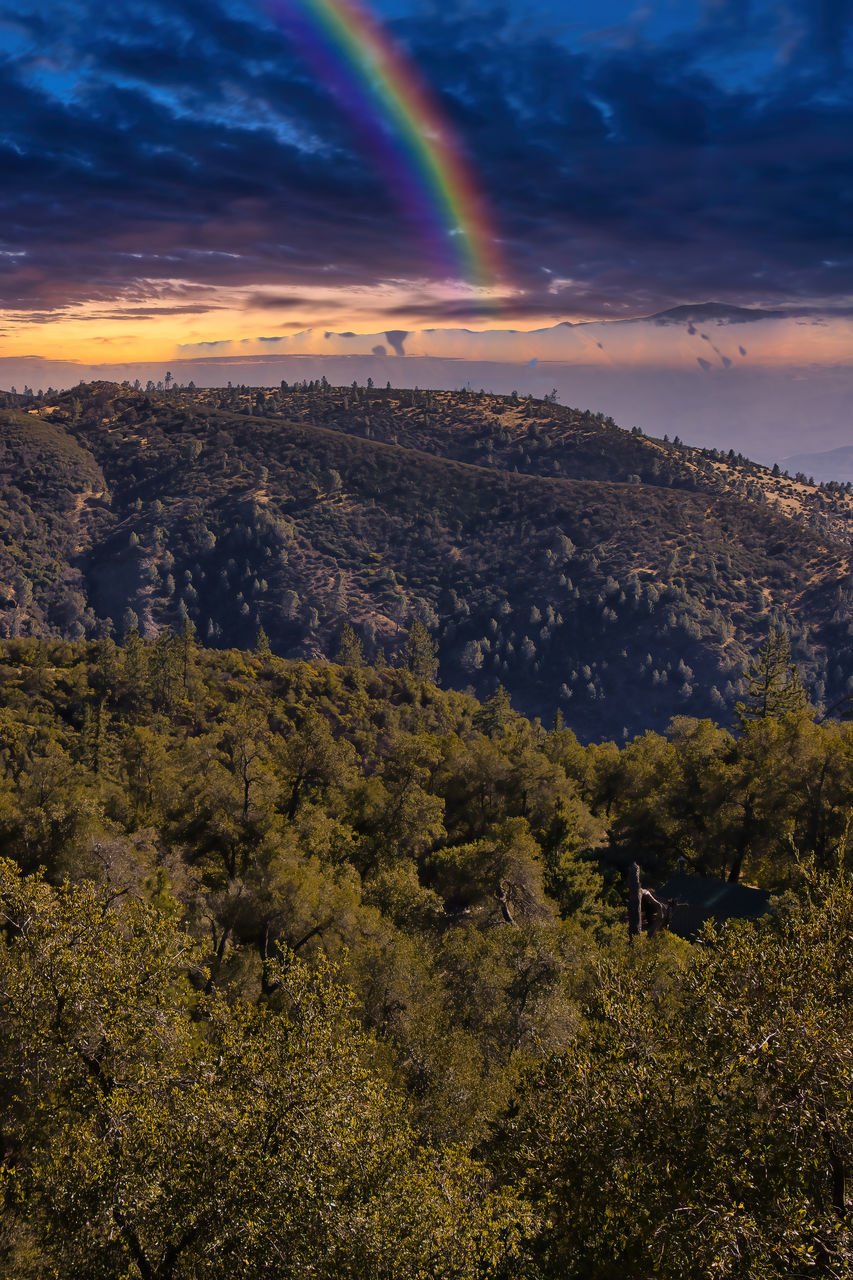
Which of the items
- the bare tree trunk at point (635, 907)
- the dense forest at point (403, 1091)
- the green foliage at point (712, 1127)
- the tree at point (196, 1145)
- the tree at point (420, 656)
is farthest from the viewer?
the tree at point (420, 656)

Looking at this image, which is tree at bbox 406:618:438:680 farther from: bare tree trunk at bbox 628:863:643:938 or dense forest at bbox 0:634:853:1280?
dense forest at bbox 0:634:853:1280

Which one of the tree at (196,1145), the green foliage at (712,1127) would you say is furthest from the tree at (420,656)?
the green foliage at (712,1127)

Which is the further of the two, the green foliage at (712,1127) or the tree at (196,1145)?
the tree at (196,1145)

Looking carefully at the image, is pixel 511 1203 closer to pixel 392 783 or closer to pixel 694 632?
pixel 392 783

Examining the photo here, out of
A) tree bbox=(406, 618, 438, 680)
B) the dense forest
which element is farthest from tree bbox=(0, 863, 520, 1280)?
tree bbox=(406, 618, 438, 680)

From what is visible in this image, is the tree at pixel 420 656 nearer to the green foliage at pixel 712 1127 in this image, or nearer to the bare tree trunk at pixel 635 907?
the bare tree trunk at pixel 635 907

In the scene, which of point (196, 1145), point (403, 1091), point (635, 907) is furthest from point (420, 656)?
point (196, 1145)

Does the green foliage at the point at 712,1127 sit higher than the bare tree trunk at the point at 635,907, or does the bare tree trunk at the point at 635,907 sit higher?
the green foliage at the point at 712,1127

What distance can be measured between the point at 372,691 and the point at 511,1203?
98245mm

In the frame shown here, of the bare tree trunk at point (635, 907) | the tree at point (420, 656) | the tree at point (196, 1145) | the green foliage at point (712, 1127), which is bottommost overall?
the tree at point (420, 656)

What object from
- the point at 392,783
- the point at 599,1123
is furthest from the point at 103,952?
the point at 392,783

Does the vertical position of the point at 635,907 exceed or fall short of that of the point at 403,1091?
it falls short

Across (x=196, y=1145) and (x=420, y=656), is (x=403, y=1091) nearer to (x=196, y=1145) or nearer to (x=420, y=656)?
(x=196, y=1145)

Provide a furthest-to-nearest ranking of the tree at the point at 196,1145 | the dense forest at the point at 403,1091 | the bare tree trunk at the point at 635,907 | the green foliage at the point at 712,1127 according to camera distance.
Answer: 1. the bare tree trunk at the point at 635,907
2. the tree at the point at 196,1145
3. the dense forest at the point at 403,1091
4. the green foliage at the point at 712,1127
